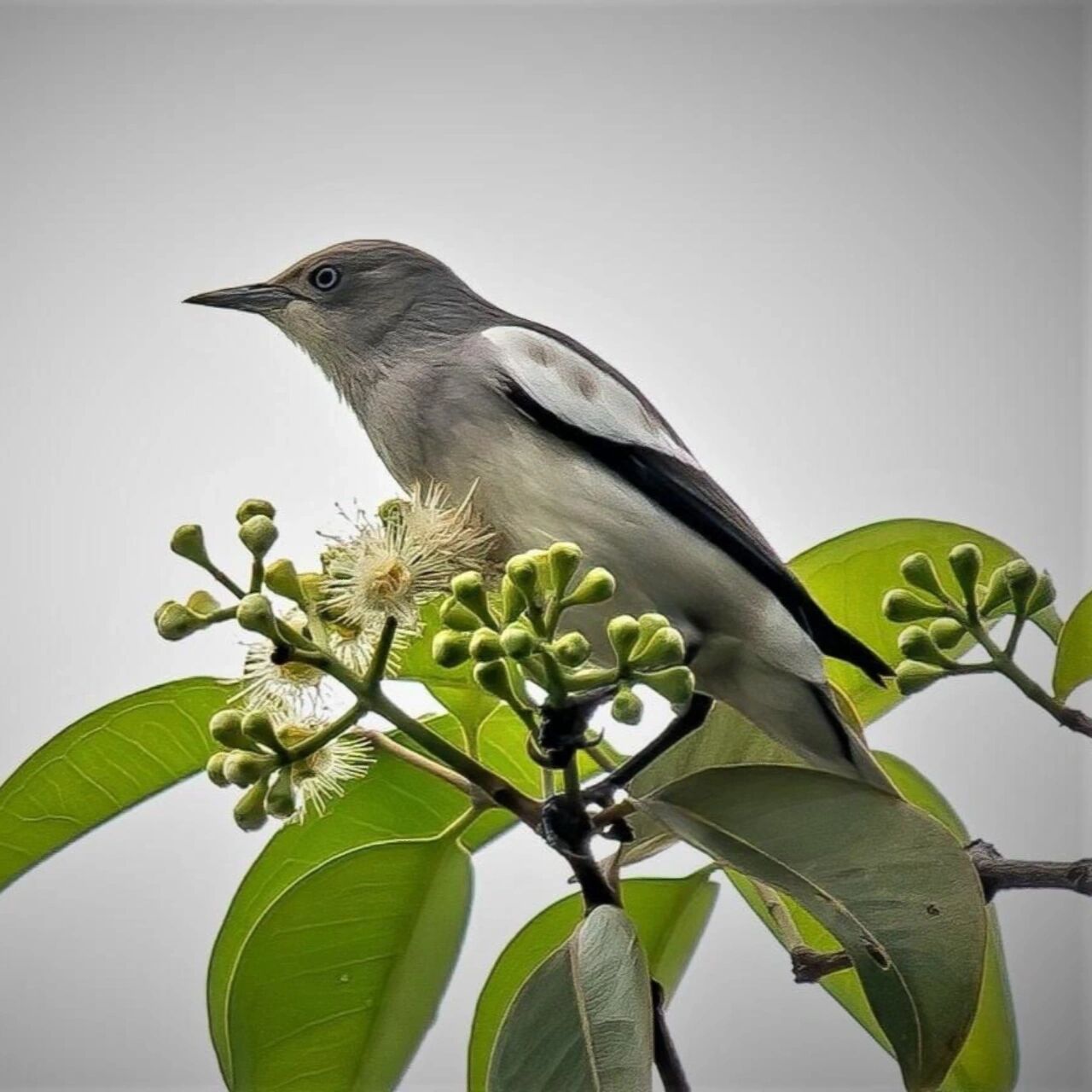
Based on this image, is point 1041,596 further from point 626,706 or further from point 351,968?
point 351,968

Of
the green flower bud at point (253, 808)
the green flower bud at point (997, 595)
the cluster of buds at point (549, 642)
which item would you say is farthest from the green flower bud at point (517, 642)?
the green flower bud at point (997, 595)

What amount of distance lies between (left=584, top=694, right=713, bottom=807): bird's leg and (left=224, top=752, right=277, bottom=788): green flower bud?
11 cm

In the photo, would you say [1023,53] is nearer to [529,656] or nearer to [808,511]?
[808,511]

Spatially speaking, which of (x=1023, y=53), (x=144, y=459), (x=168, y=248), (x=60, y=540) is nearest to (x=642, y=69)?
(x=1023, y=53)

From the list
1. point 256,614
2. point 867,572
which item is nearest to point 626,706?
point 256,614

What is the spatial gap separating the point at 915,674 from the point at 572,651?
0.58 feet

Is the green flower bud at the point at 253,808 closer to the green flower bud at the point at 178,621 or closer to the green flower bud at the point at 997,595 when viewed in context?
the green flower bud at the point at 178,621

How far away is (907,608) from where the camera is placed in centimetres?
52

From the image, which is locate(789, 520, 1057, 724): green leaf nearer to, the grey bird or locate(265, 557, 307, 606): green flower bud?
the grey bird

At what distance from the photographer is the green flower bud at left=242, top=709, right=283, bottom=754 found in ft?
1.38

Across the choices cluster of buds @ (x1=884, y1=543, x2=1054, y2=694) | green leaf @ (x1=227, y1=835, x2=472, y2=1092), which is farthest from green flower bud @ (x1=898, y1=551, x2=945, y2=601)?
green leaf @ (x1=227, y1=835, x2=472, y2=1092)

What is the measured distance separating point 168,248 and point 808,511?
68 cm

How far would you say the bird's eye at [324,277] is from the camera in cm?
63

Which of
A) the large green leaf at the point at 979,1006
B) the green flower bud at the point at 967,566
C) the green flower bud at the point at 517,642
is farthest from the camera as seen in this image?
the large green leaf at the point at 979,1006
